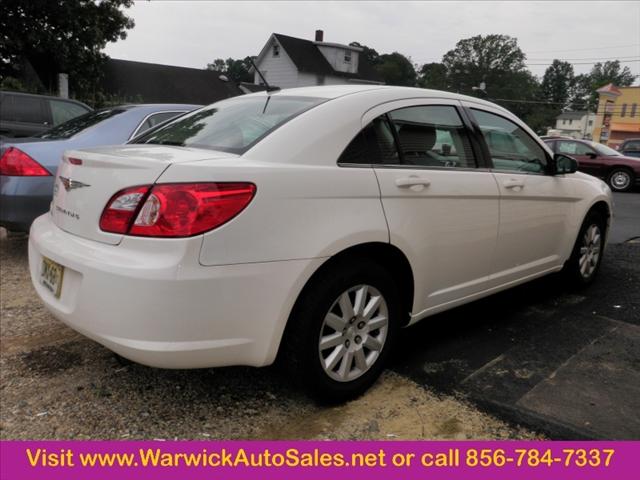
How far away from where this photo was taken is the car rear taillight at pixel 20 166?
459 cm

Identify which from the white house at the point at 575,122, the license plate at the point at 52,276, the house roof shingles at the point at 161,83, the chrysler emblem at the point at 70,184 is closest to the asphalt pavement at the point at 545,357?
the license plate at the point at 52,276

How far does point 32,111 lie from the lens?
707cm

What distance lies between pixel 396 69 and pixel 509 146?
83441 mm

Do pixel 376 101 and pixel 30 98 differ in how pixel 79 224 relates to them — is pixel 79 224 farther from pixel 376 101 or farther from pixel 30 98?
pixel 30 98

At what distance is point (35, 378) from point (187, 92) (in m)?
33.9

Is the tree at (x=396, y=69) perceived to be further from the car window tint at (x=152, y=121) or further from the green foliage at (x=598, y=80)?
the car window tint at (x=152, y=121)

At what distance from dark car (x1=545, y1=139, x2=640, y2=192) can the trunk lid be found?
43.6ft

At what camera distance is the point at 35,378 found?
2951 millimetres

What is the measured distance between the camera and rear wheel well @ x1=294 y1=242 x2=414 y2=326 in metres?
2.53

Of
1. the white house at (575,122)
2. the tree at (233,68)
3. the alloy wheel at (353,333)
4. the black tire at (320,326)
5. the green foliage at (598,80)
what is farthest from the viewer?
the green foliage at (598,80)

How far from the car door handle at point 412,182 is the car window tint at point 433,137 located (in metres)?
0.12

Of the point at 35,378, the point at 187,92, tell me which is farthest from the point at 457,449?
the point at 187,92

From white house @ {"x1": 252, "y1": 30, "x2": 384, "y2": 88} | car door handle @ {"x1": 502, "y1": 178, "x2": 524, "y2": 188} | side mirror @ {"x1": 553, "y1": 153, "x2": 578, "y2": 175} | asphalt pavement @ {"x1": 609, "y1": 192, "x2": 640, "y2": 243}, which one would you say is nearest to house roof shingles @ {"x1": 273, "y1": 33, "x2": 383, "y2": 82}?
white house @ {"x1": 252, "y1": 30, "x2": 384, "y2": 88}

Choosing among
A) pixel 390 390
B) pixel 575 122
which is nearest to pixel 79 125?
pixel 390 390
